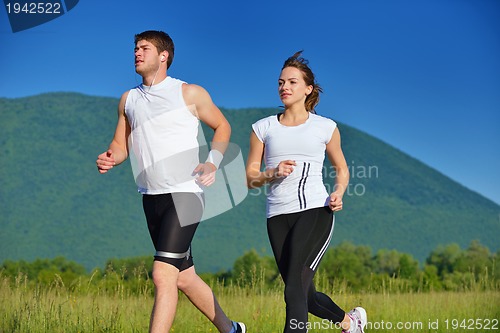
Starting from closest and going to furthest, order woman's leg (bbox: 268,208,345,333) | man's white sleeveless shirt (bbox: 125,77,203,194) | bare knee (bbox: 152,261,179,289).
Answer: woman's leg (bbox: 268,208,345,333) → bare knee (bbox: 152,261,179,289) → man's white sleeveless shirt (bbox: 125,77,203,194)

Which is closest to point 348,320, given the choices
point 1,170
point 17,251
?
point 17,251

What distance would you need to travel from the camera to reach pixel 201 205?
575 centimetres

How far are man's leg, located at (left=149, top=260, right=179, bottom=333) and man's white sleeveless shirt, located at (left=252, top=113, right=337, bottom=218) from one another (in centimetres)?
91

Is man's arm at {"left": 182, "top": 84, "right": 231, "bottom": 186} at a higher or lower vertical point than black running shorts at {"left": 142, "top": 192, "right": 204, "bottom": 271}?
higher

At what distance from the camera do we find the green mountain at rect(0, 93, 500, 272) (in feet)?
191

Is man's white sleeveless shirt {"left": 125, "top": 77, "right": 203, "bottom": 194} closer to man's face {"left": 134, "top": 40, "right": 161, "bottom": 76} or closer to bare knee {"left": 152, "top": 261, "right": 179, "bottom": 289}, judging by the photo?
man's face {"left": 134, "top": 40, "right": 161, "bottom": 76}

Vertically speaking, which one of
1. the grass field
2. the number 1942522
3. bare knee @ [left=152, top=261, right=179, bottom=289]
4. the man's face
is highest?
the man's face

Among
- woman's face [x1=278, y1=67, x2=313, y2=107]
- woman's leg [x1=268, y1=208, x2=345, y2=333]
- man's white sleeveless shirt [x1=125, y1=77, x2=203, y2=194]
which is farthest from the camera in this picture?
woman's face [x1=278, y1=67, x2=313, y2=107]

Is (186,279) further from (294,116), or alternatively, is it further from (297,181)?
(294,116)

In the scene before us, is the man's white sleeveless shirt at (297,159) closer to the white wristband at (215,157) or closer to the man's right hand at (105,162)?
the white wristband at (215,157)

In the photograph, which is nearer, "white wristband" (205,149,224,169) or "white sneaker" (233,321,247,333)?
"white wristband" (205,149,224,169)

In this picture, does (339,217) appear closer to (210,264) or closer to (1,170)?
(210,264)

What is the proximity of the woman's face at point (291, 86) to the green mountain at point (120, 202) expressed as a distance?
4437cm

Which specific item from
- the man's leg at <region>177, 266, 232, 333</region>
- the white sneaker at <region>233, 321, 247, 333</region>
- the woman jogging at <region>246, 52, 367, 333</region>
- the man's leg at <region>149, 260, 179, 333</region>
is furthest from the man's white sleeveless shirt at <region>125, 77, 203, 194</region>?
the white sneaker at <region>233, 321, 247, 333</region>
